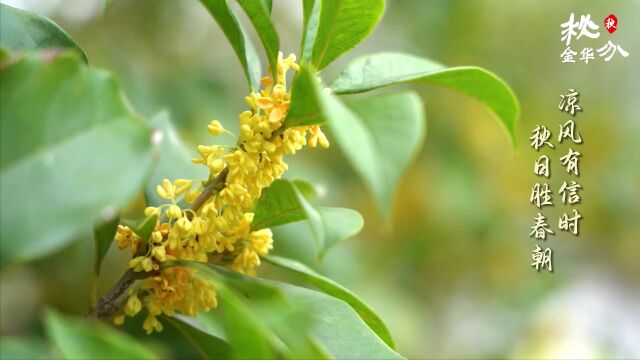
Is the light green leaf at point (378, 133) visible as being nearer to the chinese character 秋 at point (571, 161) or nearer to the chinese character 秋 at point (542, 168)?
the chinese character 秋 at point (542, 168)

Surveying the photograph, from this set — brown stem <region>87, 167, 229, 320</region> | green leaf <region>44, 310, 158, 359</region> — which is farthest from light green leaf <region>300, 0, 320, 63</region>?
green leaf <region>44, 310, 158, 359</region>

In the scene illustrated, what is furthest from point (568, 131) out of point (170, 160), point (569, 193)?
point (170, 160)

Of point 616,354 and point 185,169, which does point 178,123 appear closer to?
point 185,169

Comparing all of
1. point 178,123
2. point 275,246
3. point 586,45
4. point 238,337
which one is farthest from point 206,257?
point 586,45

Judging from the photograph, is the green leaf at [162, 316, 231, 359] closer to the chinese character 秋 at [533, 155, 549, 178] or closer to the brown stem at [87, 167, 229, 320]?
the brown stem at [87, 167, 229, 320]

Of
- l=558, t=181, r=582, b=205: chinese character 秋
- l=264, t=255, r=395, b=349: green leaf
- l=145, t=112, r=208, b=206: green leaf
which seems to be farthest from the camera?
l=558, t=181, r=582, b=205: chinese character 秋

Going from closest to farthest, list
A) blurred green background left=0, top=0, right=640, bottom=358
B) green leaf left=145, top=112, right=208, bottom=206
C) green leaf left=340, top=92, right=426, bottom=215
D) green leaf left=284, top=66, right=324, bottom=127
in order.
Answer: green leaf left=340, top=92, right=426, bottom=215 → green leaf left=284, top=66, right=324, bottom=127 → green leaf left=145, top=112, right=208, bottom=206 → blurred green background left=0, top=0, right=640, bottom=358
